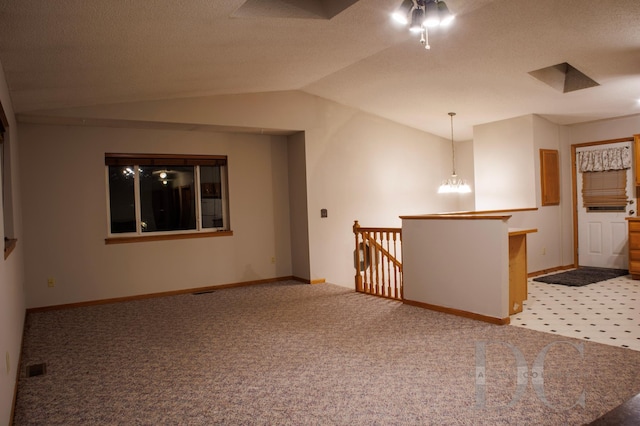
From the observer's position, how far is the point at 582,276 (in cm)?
656

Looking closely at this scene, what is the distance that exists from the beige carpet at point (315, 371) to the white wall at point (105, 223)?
93 cm

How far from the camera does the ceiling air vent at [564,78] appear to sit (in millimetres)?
5549

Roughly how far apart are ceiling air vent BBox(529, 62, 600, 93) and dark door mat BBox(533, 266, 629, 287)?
2619 millimetres

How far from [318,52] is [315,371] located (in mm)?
3032

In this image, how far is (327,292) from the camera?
5.94 metres

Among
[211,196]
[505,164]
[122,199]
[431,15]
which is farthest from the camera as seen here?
[505,164]

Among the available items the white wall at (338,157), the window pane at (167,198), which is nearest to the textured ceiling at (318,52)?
the white wall at (338,157)

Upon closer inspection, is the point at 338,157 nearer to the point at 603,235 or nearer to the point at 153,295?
the point at 153,295

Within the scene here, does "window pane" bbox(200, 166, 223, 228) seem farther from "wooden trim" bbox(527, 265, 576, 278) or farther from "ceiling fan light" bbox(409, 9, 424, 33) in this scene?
"wooden trim" bbox(527, 265, 576, 278)

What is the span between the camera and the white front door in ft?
22.8

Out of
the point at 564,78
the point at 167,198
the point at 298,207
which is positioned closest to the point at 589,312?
the point at 564,78

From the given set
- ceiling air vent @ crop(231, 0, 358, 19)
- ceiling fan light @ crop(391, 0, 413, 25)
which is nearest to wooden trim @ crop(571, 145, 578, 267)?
ceiling fan light @ crop(391, 0, 413, 25)

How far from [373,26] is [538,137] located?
4.28 metres

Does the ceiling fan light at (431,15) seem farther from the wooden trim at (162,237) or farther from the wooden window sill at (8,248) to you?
the wooden trim at (162,237)
